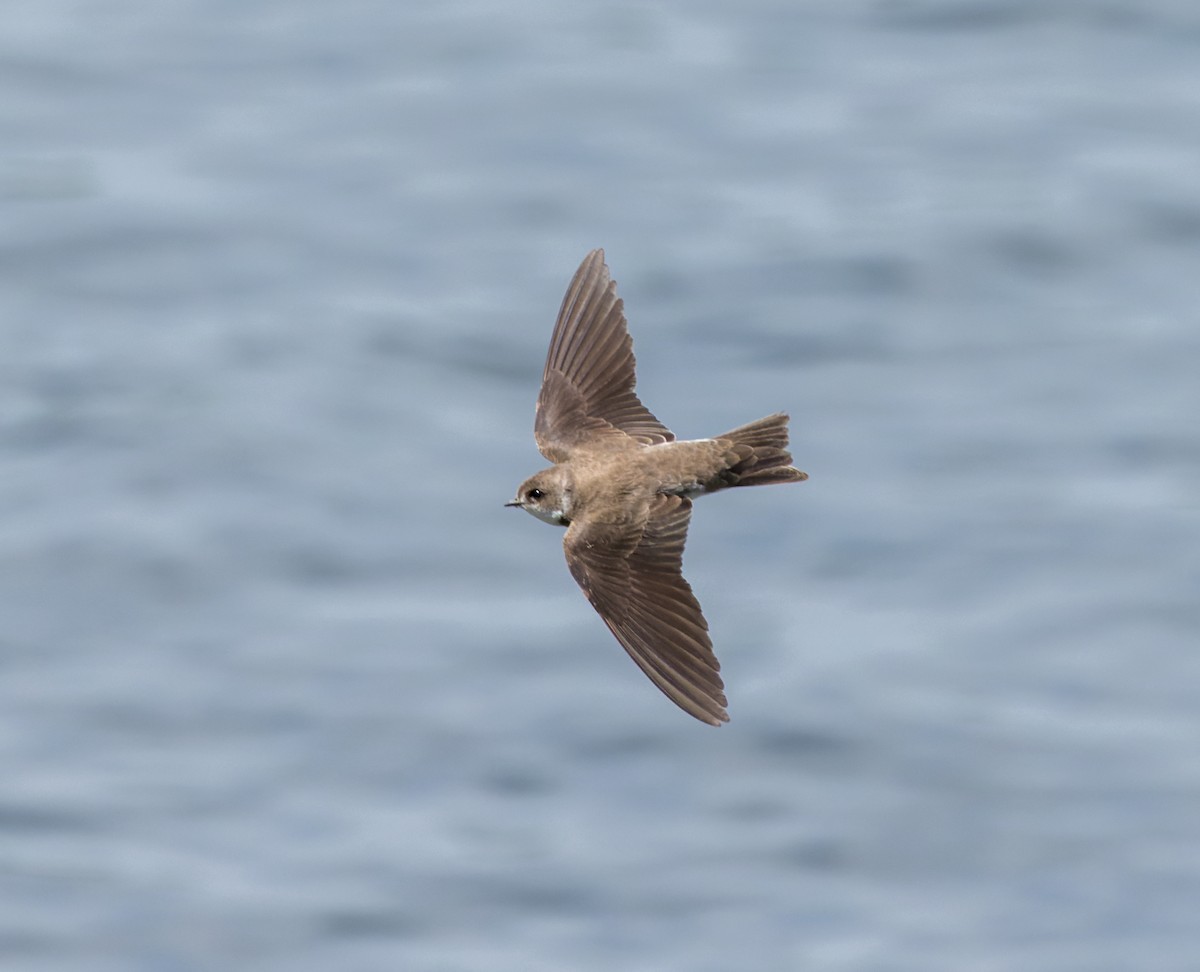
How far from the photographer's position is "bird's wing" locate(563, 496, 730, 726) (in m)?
7.55

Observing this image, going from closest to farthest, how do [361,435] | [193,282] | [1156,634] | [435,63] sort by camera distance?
[1156,634], [361,435], [193,282], [435,63]

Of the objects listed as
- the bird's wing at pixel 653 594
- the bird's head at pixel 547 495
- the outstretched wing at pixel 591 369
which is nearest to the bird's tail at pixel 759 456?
the bird's wing at pixel 653 594

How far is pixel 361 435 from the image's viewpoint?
72.8 feet

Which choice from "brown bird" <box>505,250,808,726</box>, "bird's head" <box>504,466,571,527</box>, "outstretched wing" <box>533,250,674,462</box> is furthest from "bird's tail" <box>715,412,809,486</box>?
"outstretched wing" <box>533,250,674,462</box>

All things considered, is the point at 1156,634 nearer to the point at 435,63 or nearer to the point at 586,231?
the point at 586,231

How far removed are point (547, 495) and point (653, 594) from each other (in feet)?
2.13

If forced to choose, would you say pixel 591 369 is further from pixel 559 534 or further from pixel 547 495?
pixel 559 534

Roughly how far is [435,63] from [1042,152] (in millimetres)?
7103

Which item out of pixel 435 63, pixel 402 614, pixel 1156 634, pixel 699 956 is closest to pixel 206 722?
pixel 402 614

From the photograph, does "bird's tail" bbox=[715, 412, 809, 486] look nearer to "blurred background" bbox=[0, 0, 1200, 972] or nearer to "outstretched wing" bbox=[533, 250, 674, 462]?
"outstretched wing" bbox=[533, 250, 674, 462]

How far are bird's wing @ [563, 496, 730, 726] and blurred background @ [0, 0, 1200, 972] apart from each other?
10635 millimetres

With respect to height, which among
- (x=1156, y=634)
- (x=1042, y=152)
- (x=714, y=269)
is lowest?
(x=1156, y=634)

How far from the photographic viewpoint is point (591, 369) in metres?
9.04

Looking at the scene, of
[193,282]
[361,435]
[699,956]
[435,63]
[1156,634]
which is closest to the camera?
[699,956]
